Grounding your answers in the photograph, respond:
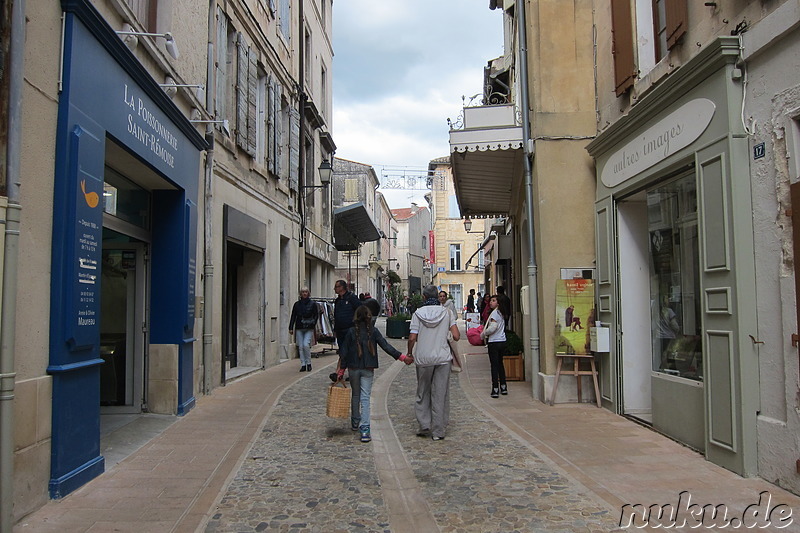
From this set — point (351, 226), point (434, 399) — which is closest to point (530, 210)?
point (434, 399)

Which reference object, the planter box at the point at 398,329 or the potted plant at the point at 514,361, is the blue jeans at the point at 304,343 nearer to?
the potted plant at the point at 514,361

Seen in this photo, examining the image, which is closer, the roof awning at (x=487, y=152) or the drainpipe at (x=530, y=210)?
the drainpipe at (x=530, y=210)

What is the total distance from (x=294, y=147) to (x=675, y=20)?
11138mm

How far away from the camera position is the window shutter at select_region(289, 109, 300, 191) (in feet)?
50.7

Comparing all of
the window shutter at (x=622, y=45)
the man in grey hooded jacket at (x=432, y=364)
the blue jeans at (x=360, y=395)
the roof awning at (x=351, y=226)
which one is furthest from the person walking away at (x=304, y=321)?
the roof awning at (x=351, y=226)

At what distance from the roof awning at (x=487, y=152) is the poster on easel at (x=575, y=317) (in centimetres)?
232

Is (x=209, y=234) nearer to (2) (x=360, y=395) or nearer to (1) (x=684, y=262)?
(2) (x=360, y=395)

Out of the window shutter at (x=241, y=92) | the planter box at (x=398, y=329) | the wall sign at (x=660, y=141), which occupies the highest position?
the window shutter at (x=241, y=92)

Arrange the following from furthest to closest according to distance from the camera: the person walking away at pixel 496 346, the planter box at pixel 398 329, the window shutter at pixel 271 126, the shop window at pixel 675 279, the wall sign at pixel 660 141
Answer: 1. the planter box at pixel 398 329
2. the window shutter at pixel 271 126
3. the person walking away at pixel 496 346
4. the shop window at pixel 675 279
5. the wall sign at pixel 660 141

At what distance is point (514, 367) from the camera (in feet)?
36.6

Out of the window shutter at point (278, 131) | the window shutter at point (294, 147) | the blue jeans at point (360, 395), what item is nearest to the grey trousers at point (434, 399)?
the blue jeans at point (360, 395)

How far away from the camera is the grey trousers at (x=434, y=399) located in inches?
264

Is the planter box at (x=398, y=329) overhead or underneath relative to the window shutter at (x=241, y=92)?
underneath

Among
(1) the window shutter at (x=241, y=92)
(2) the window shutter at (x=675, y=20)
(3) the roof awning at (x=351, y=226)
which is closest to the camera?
(2) the window shutter at (x=675, y=20)
